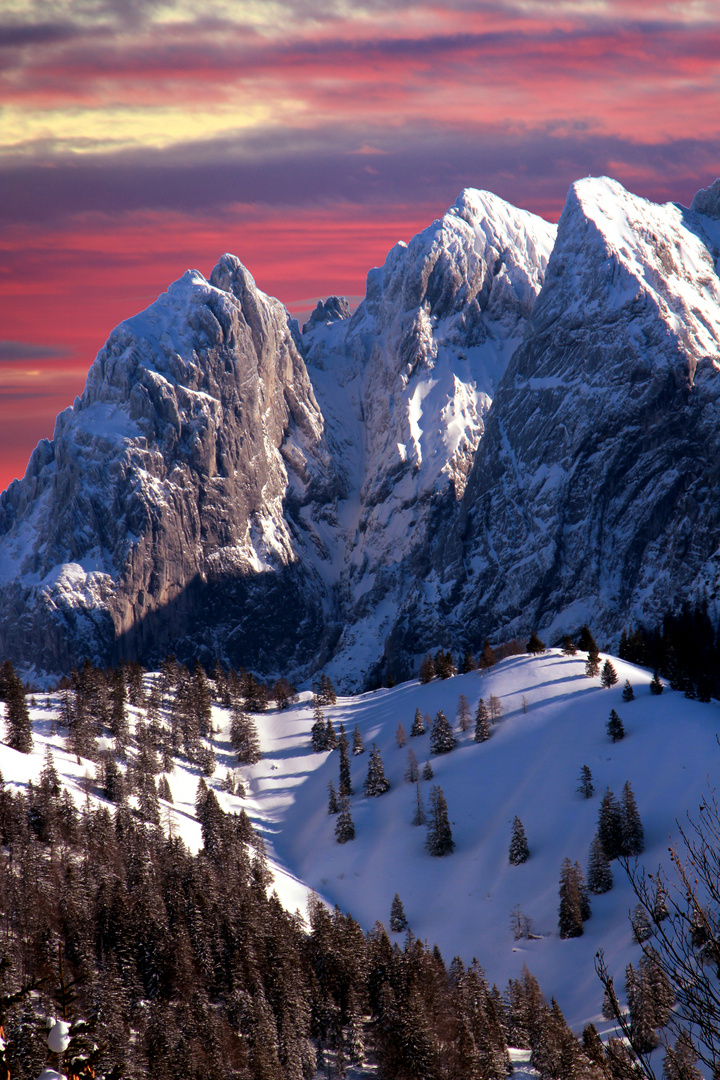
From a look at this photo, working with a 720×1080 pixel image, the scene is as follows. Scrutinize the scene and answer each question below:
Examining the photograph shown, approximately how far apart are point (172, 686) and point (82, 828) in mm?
75130

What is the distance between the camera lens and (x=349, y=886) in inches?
4835

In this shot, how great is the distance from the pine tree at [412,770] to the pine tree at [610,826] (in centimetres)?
3435

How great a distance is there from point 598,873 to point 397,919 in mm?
23466

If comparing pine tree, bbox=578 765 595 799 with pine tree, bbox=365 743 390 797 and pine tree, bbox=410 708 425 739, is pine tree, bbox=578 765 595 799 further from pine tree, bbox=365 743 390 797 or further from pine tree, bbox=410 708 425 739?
pine tree, bbox=410 708 425 739

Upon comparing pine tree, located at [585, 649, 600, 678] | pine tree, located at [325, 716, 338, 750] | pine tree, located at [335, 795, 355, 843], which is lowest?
pine tree, located at [335, 795, 355, 843]

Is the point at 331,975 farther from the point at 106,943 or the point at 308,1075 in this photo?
the point at 106,943

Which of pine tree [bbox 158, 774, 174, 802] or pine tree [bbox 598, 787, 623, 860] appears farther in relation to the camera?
pine tree [bbox 158, 774, 174, 802]

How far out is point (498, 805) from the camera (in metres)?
125

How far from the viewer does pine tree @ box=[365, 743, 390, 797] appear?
139 m

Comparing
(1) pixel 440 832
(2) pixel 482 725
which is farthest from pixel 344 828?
(2) pixel 482 725

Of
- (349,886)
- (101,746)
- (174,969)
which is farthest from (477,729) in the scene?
(174,969)

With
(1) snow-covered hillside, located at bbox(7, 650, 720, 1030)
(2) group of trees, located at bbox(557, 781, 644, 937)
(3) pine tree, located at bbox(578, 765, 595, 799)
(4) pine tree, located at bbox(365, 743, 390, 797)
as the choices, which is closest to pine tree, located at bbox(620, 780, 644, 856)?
(2) group of trees, located at bbox(557, 781, 644, 937)

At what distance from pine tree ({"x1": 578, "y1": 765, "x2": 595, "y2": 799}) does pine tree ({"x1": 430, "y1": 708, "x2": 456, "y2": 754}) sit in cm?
2553

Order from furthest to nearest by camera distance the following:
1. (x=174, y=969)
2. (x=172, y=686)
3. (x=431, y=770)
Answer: (x=172, y=686), (x=431, y=770), (x=174, y=969)
